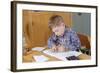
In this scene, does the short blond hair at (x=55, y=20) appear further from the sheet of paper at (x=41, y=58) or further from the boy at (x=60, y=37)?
the sheet of paper at (x=41, y=58)

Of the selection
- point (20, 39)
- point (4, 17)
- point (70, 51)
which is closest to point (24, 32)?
point (20, 39)

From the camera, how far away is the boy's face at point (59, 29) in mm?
2101

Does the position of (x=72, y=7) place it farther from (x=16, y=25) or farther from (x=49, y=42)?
(x=16, y=25)

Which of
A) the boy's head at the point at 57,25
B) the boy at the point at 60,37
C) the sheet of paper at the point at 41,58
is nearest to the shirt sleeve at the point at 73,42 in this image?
the boy at the point at 60,37

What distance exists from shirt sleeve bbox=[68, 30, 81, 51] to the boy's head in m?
0.10

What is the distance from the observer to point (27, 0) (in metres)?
1.98

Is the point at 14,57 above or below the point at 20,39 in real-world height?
below

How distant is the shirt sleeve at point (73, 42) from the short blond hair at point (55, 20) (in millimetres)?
159

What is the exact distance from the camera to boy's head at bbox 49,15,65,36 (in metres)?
2.09

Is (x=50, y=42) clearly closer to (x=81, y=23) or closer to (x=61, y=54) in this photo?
(x=61, y=54)

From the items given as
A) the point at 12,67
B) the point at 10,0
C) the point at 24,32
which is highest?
the point at 10,0

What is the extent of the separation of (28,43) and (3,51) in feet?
0.74

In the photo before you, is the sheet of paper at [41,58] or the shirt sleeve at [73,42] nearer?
the sheet of paper at [41,58]

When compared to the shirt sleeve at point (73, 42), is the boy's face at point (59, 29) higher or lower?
higher
